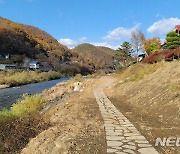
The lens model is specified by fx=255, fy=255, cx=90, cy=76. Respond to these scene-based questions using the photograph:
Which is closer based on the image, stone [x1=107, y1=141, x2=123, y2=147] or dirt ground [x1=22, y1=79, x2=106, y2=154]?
dirt ground [x1=22, y1=79, x2=106, y2=154]

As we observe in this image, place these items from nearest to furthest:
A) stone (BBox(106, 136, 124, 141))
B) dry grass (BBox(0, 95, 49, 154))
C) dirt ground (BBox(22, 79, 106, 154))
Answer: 1. dirt ground (BBox(22, 79, 106, 154))
2. stone (BBox(106, 136, 124, 141))
3. dry grass (BBox(0, 95, 49, 154))

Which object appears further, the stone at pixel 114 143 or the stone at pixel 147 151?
the stone at pixel 114 143

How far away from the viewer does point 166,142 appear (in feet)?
18.2

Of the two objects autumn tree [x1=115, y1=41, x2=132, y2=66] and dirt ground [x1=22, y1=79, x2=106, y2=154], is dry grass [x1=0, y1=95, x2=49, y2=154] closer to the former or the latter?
dirt ground [x1=22, y1=79, x2=106, y2=154]

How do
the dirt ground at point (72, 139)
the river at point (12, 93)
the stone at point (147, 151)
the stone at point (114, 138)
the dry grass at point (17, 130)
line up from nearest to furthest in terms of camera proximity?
the stone at point (147, 151)
the dirt ground at point (72, 139)
the stone at point (114, 138)
the dry grass at point (17, 130)
the river at point (12, 93)

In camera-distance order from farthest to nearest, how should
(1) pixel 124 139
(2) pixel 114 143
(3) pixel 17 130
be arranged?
(3) pixel 17 130 < (1) pixel 124 139 < (2) pixel 114 143

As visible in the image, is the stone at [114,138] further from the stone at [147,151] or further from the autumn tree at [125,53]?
the autumn tree at [125,53]

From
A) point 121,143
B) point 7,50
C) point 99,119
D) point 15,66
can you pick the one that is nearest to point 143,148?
point 121,143

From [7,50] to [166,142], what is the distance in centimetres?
10715

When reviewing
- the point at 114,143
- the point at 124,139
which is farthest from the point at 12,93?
the point at 114,143

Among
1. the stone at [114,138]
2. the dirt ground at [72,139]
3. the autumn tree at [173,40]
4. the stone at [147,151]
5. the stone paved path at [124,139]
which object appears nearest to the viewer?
the stone at [147,151]

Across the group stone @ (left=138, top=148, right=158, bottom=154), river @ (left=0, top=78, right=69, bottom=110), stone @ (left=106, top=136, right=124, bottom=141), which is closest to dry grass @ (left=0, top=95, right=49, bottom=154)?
stone @ (left=106, top=136, right=124, bottom=141)

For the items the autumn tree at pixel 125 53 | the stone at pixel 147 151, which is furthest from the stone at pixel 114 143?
the autumn tree at pixel 125 53

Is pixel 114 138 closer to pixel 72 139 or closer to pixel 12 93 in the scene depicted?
pixel 72 139
